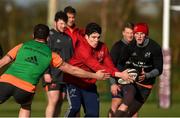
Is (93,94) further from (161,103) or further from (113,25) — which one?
(113,25)

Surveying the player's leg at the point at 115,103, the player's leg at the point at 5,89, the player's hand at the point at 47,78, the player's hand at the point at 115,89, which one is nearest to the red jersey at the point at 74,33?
the player's hand at the point at 47,78

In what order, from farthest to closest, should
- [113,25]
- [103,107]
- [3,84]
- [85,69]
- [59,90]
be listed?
[113,25], [103,107], [59,90], [85,69], [3,84]

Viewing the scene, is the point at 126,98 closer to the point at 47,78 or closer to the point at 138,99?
the point at 138,99

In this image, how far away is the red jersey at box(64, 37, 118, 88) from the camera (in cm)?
1274

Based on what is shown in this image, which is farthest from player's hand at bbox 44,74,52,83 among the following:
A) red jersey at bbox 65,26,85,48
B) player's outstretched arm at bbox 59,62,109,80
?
player's outstretched arm at bbox 59,62,109,80

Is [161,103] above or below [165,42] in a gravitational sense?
below

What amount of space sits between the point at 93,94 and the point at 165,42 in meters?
11.1

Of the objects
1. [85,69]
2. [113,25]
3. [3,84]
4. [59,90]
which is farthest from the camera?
[113,25]

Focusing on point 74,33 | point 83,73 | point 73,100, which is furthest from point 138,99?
point 83,73

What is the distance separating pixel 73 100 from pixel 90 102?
0.95 ft

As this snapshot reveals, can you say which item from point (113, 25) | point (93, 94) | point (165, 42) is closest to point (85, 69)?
point (93, 94)

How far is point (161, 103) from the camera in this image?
24.0 m

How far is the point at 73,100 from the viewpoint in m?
13.1

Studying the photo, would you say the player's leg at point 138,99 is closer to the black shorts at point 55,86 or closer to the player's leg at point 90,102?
the black shorts at point 55,86
